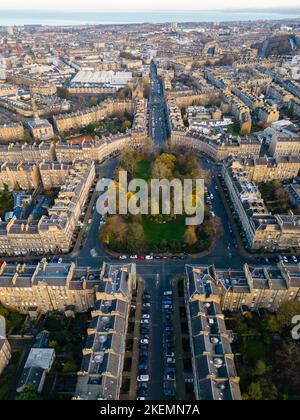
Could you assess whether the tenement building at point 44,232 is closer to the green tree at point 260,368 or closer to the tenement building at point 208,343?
the tenement building at point 208,343

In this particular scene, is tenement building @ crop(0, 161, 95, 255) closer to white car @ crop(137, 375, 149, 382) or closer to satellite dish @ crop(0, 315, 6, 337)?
→ satellite dish @ crop(0, 315, 6, 337)

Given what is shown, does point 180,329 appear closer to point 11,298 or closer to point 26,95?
point 11,298

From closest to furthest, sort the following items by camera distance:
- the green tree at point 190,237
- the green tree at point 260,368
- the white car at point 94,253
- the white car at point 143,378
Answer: the green tree at point 260,368, the white car at point 143,378, the white car at point 94,253, the green tree at point 190,237

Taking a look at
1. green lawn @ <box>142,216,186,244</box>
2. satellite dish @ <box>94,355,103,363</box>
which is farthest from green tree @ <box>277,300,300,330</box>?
satellite dish @ <box>94,355,103,363</box>

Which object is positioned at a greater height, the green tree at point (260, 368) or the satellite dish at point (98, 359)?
the satellite dish at point (98, 359)

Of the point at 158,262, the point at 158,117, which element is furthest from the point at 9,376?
the point at 158,117

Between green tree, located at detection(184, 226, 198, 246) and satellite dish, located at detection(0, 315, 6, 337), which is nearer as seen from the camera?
satellite dish, located at detection(0, 315, 6, 337)

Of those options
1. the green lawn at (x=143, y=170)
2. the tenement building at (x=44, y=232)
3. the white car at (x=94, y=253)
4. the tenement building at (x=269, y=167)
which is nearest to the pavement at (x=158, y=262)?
the white car at (x=94, y=253)

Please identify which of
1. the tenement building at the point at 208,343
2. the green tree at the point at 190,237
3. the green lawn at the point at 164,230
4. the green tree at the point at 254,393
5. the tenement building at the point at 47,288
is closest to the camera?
the tenement building at the point at 208,343
